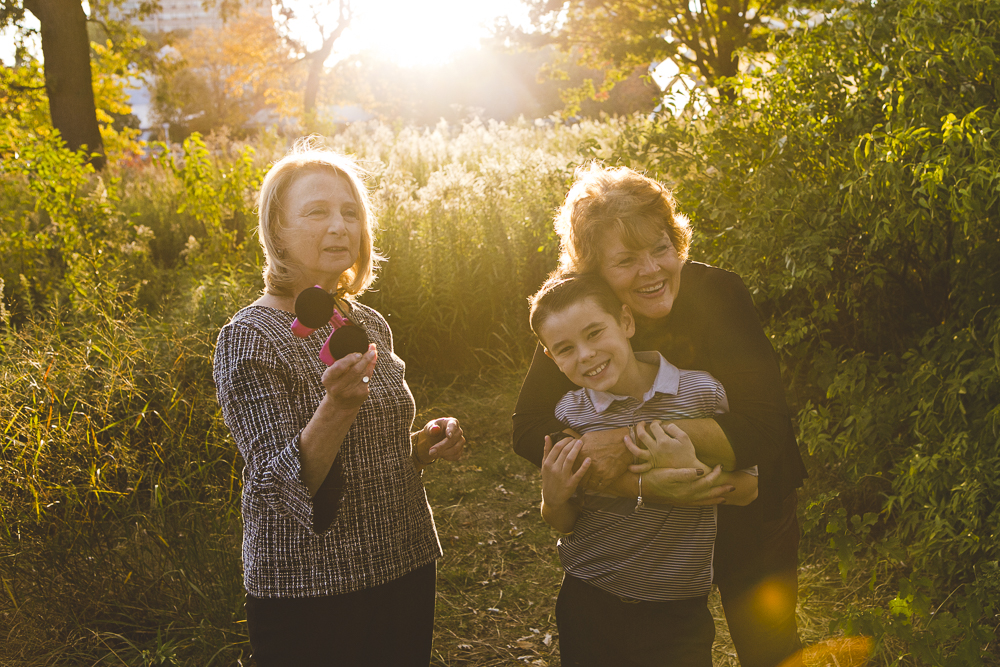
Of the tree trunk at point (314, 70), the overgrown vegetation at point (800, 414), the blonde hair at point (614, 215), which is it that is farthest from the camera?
the tree trunk at point (314, 70)

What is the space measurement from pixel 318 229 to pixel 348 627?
1125 mm

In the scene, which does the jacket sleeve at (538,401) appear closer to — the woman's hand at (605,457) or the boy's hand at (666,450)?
the woman's hand at (605,457)

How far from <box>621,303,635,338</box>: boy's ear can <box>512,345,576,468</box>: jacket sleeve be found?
10.1 inches

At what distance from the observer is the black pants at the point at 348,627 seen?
1.83 metres

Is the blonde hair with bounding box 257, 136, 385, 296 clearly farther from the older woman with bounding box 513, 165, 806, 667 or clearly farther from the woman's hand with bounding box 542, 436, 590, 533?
the woman's hand with bounding box 542, 436, 590, 533

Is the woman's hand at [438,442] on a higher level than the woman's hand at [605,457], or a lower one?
lower

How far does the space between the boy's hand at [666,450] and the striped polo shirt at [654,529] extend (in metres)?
0.12

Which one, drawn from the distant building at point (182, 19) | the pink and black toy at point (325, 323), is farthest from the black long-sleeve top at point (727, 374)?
the distant building at point (182, 19)

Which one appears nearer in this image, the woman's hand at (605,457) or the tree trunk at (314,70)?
the woman's hand at (605,457)

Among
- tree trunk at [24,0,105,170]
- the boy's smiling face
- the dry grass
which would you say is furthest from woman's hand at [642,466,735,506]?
tree trunk at [24,0,105,170]

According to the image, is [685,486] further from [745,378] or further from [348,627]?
[348,627]

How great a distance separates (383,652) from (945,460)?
7.66ft

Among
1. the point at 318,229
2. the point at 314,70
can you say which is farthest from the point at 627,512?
the point at 314,70

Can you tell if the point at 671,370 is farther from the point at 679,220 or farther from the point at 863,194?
the point at 863,194
